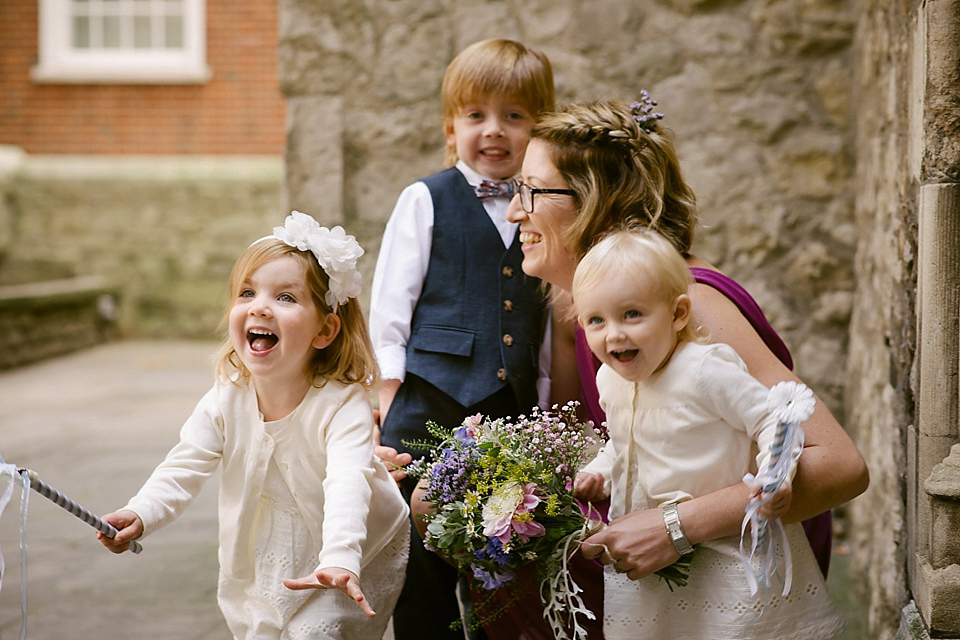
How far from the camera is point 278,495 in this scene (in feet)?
7.83

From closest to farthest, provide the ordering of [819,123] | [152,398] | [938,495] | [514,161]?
[938,495], [514,161], [819,123], [152,398]

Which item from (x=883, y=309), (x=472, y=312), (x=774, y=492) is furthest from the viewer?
(x=883, y=309)

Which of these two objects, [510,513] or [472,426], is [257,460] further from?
[510,513]

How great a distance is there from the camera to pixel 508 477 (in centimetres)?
219

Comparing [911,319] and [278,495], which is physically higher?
[911,319]

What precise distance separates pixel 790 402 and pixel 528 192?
0.84 meters

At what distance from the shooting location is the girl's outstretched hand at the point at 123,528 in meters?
2.13

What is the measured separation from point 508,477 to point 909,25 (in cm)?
151

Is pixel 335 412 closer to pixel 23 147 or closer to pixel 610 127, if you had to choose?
pixel 610 127

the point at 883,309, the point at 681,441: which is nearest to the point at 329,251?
the point at 681,441

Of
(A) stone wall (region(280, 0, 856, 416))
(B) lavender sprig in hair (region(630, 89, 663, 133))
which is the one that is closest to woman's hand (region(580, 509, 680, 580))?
(B) lavender sprig in hair (region(630, 89, 663, 133))

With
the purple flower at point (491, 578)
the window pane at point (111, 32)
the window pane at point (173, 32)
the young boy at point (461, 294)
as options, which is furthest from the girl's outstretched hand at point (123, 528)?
the window pane at point (111, 32)

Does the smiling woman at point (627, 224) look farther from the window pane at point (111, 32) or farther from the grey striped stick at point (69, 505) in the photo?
the window pane at point (111, 32)

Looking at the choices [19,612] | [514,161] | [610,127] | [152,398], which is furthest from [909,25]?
[152,398]
